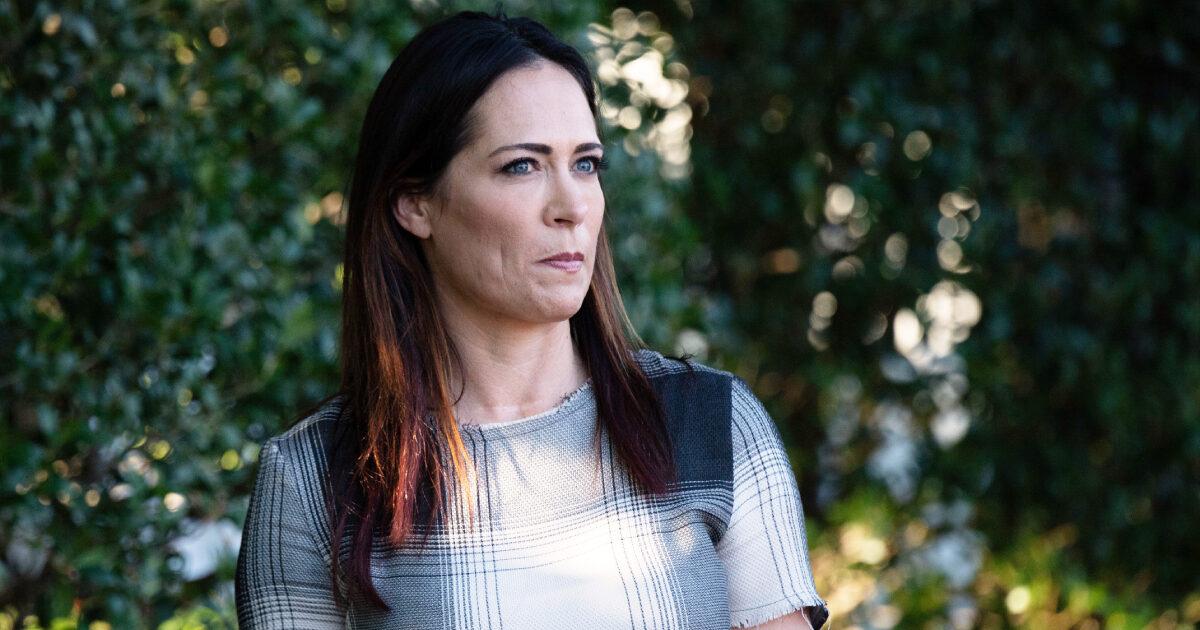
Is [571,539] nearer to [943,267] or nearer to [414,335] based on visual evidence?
[414,335]

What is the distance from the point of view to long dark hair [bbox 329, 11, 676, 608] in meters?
1.90

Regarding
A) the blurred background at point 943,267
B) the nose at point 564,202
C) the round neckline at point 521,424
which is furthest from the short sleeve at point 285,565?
the blurred background at point 943,267

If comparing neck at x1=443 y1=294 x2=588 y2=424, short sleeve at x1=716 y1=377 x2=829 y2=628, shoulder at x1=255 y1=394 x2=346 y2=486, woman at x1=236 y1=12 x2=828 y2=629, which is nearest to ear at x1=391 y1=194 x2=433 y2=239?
woman at x1=236 y1=12 x2=828 y2=629

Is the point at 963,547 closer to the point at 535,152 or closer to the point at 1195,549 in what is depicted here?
the point at 1195,549

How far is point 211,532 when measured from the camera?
8.86 feet

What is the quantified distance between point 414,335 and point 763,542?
58 cm

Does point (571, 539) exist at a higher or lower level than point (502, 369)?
lower

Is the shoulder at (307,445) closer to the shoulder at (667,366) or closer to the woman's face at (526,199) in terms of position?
the woman's face at (526,199)

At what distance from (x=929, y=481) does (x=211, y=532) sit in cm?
254

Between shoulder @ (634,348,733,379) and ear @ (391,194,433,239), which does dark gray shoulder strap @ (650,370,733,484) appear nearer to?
shoulder @ (634,348,733,379)

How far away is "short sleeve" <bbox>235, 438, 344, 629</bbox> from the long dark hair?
4cm

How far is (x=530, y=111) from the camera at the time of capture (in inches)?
75.4

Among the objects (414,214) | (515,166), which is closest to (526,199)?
(515,166)

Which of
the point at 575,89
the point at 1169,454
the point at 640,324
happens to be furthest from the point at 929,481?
the point at 575,89
